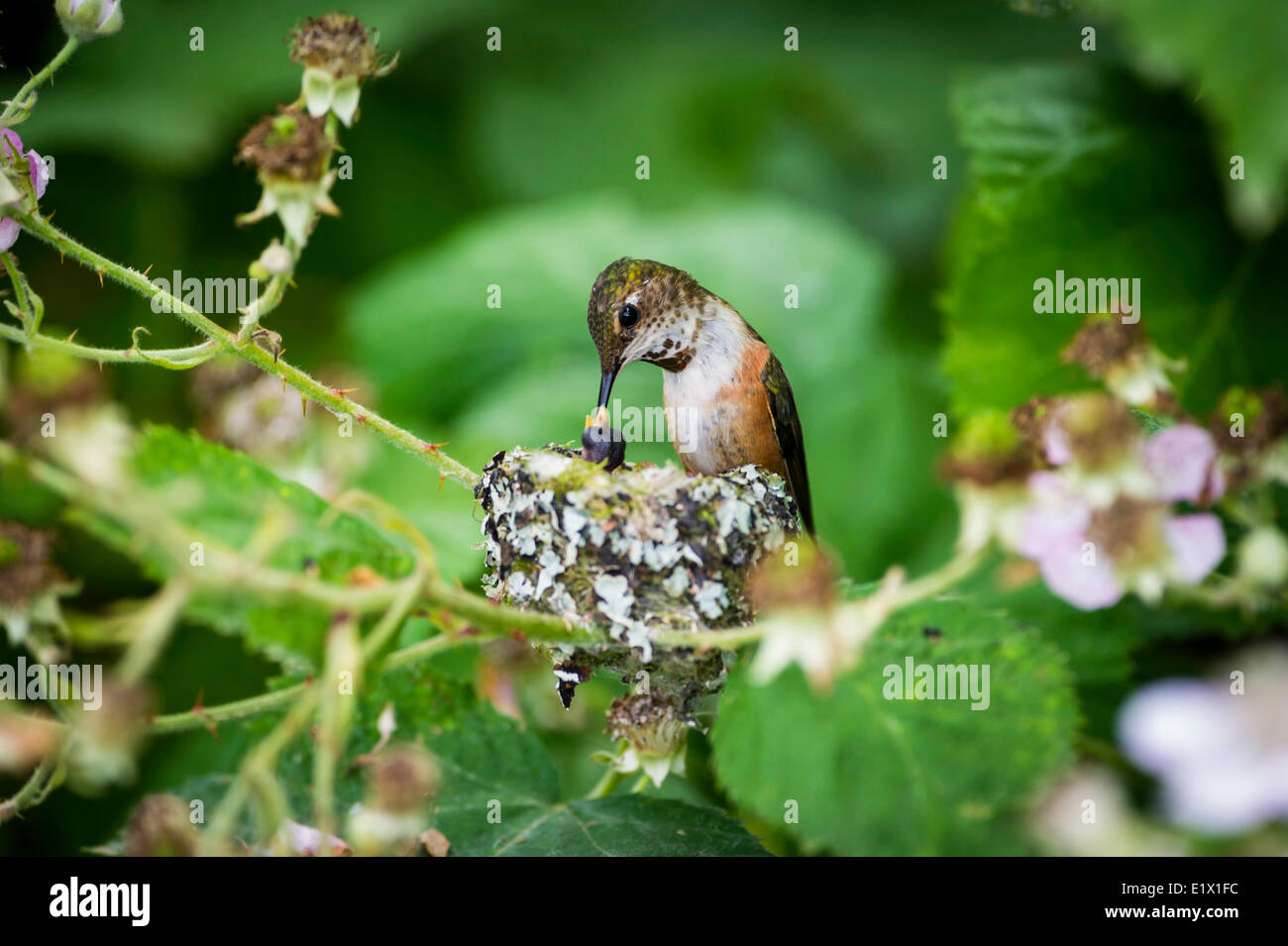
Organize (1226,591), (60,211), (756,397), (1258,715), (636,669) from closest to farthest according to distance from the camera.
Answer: (1258,715)
(1226,591)
(636,669)
(756,397)
(60,211)

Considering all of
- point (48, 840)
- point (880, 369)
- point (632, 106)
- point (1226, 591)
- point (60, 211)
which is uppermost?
point (632, 106)

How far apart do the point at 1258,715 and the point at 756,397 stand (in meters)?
1.40

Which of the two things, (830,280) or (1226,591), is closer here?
(1226,591)

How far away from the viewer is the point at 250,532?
3.80 feet

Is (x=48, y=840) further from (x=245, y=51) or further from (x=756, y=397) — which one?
(x=245, y=51)

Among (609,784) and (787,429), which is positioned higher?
(787,429)

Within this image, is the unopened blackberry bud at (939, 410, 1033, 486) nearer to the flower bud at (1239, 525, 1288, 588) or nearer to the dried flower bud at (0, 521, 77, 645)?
the flower bud at (1239, 525, 1288, 588)

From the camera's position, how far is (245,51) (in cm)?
400

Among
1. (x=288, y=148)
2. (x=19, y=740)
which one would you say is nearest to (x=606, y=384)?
(x=288, y=148)

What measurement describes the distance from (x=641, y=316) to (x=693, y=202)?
2.19 m

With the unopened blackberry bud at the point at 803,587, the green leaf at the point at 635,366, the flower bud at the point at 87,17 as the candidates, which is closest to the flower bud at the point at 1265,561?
the unopened blackberry bud at the point at 803,587

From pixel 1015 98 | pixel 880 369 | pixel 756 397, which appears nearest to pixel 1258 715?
pixel 756 397

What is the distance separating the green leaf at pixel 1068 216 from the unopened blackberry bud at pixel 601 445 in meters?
0.65

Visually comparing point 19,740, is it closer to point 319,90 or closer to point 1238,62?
point 319,90
